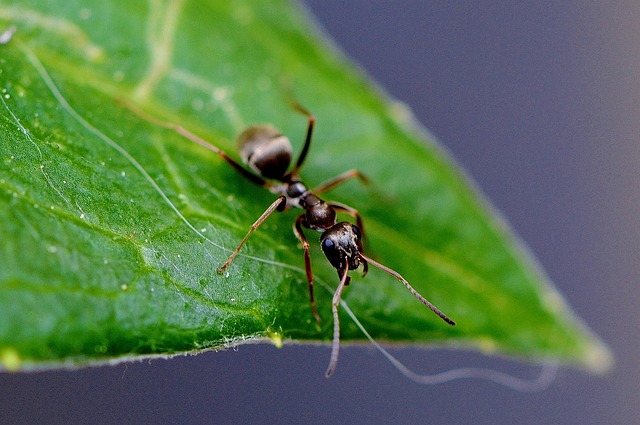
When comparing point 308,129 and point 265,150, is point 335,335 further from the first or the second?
point 308,129

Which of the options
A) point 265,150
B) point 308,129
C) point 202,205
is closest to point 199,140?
point 265,150

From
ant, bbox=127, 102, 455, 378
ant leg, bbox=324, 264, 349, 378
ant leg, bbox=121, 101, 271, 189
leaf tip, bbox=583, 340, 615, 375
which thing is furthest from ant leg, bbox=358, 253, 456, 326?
leaf tip, bbox=583, 340, 615, 375

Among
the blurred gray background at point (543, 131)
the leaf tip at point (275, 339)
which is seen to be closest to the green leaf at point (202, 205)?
the leaf tip at point (275, 339)

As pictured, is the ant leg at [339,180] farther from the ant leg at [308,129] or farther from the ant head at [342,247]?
the ant head at [342,247]

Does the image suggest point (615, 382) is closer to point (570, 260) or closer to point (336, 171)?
point (570, 260)

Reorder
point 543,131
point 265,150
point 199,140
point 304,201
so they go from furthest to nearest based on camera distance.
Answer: point 543,131 → point 304,201 → point 265,150 → point 199,140

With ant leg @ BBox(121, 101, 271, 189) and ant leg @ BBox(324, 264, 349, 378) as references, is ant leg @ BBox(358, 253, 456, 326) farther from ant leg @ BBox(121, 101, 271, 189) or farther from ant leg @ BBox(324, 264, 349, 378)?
ant leg @ BBox(121, 101, 271, 189)
